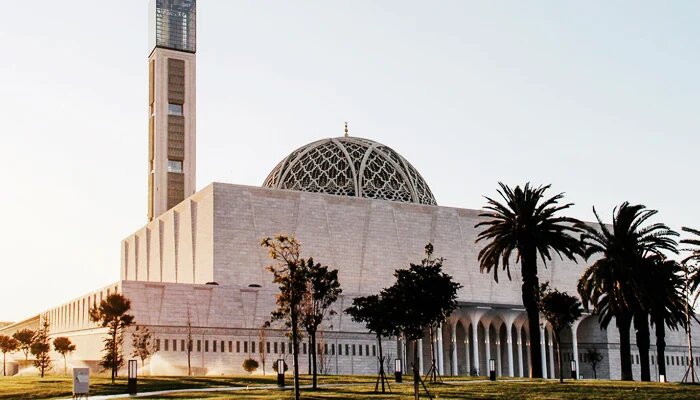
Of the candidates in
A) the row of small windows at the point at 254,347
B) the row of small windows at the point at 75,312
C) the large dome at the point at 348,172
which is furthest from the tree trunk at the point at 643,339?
the large dome at the point at 348,172

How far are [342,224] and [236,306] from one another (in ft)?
45.2

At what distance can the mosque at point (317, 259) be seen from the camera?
2721 inches

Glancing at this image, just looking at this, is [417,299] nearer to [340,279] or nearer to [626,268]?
[626,268]

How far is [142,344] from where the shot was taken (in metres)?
61.0

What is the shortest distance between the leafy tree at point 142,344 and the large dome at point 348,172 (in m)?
23.9

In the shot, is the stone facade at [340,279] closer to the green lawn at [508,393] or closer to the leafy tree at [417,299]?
the green lawn at [508,393]

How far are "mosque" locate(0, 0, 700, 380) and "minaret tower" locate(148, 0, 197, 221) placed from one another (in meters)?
0.20

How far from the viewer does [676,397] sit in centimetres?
3431

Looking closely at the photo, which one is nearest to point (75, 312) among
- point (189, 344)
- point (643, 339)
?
point (189, 344)

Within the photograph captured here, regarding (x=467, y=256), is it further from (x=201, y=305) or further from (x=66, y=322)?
(x=66, y=322)

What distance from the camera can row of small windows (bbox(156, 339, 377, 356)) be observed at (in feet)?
220

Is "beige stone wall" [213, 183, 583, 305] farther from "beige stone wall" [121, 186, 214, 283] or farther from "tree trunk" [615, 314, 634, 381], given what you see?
"tree trunk" [615, 314, 634, 381]

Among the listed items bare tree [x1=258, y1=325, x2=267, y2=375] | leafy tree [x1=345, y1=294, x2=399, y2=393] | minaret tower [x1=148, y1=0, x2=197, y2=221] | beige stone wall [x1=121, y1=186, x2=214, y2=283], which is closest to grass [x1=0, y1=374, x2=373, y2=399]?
leafy tree [x1=345, y1=294, x2=399, y2=393]

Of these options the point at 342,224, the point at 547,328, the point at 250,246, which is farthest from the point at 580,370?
the point at 250,246
